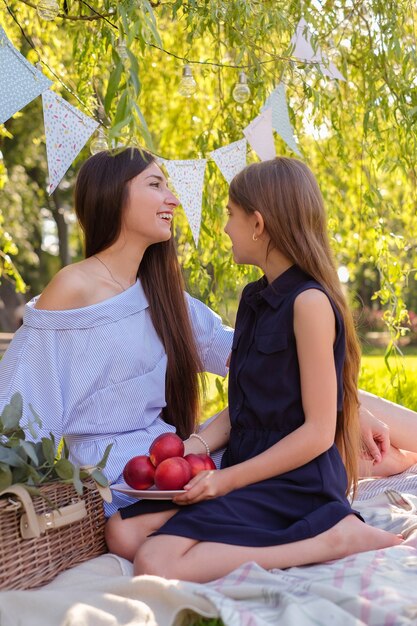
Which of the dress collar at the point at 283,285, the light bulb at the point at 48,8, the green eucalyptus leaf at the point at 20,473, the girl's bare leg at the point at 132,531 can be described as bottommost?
the girl's bare leg at the point at 132,531

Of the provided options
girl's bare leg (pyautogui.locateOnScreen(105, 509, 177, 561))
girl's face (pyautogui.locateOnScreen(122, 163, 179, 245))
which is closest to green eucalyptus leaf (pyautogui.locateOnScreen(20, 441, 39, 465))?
girl's bare leg (pyautogui.locateOnScreen(105, 509, 177, 561))

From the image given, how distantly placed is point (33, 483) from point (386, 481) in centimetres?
169

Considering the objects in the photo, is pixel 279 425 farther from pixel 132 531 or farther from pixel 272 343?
pixel 132 531

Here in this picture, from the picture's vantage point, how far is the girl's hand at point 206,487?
2623 mm

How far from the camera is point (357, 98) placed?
16.8ft

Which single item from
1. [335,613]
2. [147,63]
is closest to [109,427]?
[335,613]

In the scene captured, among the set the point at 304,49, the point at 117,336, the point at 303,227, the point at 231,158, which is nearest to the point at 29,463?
the point at 117,336

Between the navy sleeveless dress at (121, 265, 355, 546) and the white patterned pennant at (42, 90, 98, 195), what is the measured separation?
96cm

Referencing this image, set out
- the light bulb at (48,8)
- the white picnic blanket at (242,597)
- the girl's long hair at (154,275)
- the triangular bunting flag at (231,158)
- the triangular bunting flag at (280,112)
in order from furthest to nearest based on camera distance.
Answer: the triangular bunting flag at (231,158)
the triangular bunting flag at (280,112)
the girl's long hair at (154,275)
the light bulb at (48,8)
the white picnic blanket at (242,597)

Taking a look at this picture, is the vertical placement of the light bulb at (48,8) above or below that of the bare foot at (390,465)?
above

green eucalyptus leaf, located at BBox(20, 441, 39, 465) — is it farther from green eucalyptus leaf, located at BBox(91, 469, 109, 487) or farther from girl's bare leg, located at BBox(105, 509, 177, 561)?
girl's bare leg, located at BBox(105, 509, 177, 561)

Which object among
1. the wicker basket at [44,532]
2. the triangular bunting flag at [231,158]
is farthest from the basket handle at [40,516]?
the triangular bunting flag at [231,158]

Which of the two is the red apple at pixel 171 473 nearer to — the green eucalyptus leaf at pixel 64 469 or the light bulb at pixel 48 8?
the green eucalyptus leaf at pixel 64 469

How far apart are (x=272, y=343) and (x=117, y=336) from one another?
66 cm
